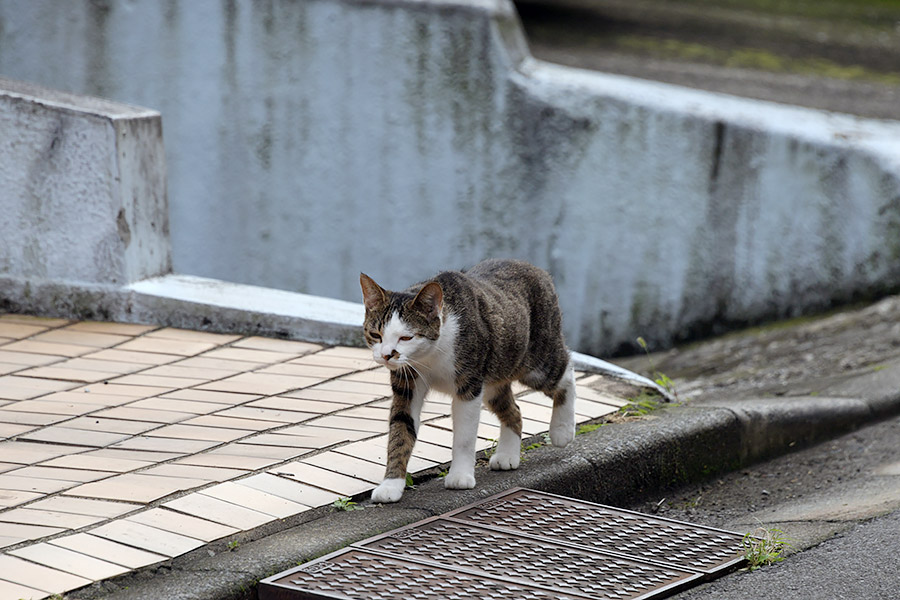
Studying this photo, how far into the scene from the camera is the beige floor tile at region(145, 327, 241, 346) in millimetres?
4754

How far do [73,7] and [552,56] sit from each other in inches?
139

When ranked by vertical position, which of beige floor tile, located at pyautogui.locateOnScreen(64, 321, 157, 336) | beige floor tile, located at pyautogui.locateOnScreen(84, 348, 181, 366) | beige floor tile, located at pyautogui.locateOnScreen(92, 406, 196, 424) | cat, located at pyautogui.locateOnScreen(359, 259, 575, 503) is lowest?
beige floor tile, located at pyautogui.locateOnScreen(92, 406, 196, 424)

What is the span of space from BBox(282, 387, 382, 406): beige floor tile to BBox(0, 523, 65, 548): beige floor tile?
4.23 ft

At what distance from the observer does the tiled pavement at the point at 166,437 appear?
2879 mm

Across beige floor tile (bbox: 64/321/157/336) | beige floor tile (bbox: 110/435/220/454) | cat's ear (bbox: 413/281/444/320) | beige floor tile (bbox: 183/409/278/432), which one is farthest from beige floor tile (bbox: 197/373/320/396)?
cat's ear (bbox: 413/281/444/320)

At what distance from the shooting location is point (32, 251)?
506 centimetres

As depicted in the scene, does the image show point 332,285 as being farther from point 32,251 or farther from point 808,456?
point 808,456

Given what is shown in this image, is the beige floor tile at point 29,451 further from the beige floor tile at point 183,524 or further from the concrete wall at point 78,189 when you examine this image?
the concrete wall at point 78,189

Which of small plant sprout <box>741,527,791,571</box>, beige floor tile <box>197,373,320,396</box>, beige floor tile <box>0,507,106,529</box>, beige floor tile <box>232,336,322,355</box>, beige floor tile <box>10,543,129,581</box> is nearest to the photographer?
beige floor tile <box>10,543,129,581</box>

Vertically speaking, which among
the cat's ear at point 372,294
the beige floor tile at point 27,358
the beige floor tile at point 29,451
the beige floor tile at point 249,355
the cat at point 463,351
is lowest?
the beige floor tile at point 29,451

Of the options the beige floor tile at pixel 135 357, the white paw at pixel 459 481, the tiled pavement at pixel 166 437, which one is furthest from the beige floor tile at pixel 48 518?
the beige floor tile at pixel 135 357

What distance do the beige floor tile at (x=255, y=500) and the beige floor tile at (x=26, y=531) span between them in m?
0.44

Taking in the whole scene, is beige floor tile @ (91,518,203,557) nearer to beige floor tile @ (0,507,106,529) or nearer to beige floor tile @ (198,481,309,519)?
beige floor tile @ (0,507,106,529)

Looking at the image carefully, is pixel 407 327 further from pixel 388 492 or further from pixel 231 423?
pixel 231 423
